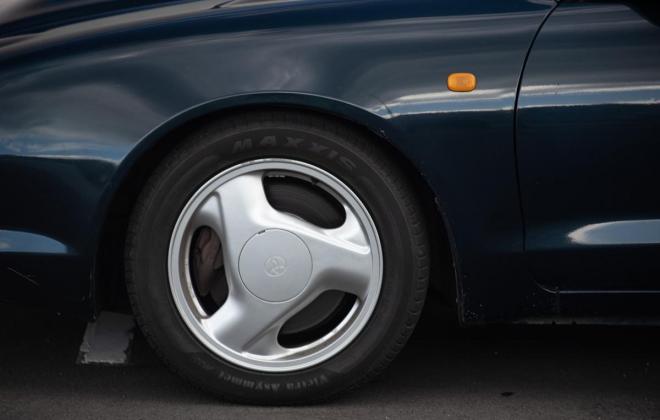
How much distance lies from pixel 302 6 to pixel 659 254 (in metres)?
1.10

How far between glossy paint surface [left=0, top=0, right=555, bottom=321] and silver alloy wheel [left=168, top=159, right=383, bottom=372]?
0.64 ft

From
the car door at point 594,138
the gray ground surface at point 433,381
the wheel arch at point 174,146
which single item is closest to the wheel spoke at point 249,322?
the gray ground surface at point 433,381

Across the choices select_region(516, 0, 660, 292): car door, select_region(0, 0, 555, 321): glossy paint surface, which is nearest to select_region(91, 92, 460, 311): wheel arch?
select_region(0, 0, 555, 321): glossy paint surface

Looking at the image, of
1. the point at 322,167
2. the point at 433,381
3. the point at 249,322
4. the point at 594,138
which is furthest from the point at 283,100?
the point at 433,381

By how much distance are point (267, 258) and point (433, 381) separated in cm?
69

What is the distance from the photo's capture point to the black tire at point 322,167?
10.4 feet

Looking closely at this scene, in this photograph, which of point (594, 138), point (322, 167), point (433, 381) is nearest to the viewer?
point (594, 138)

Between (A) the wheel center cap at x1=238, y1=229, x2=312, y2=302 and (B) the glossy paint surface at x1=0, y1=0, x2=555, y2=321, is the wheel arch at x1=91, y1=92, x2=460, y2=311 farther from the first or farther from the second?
(A) the wheel center cap at x1=238, y1=229, x2=312, y2=302

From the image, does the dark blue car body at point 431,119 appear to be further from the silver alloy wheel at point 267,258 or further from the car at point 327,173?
the silver alloy wheel at point 267,258

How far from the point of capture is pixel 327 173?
3.18 m

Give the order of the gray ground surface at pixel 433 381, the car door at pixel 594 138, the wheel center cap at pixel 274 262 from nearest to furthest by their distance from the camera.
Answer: the car door at pixel 594 138, the wheel center cap at pixel 274 262, the gray ground surface at pixel 433 381

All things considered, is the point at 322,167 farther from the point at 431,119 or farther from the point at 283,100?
the point at 431,119

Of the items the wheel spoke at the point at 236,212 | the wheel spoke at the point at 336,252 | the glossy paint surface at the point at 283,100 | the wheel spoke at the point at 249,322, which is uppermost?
the glossy paint surface at the point at 283,100

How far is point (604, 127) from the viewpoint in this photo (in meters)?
3.06
